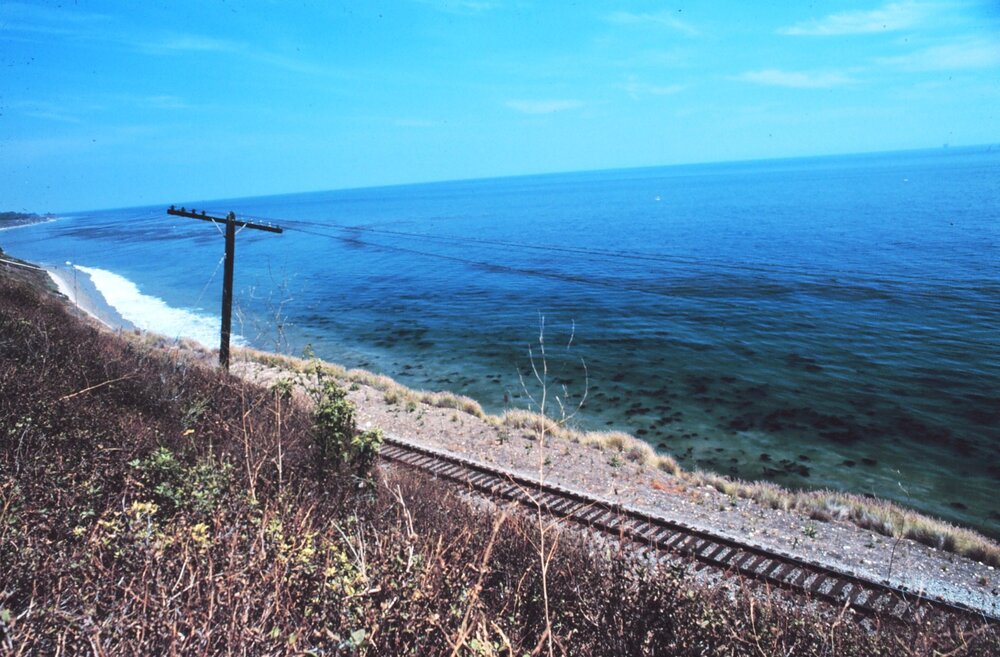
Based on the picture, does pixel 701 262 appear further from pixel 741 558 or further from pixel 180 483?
pixel 180 483

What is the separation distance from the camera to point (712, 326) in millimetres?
32688

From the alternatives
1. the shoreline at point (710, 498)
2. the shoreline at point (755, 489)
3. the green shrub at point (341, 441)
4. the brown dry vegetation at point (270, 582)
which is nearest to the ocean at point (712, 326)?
the shoreline at point (755, 489)

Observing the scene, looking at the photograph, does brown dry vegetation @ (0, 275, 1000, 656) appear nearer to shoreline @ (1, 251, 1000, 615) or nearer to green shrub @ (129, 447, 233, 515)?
green shrub @ (129, 447, 233, 515)

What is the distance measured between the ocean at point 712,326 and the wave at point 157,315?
36cm

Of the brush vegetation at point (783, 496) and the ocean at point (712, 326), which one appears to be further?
the ocean at point (712, 326)

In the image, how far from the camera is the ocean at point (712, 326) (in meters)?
18.8

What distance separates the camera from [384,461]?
1343 centimetres

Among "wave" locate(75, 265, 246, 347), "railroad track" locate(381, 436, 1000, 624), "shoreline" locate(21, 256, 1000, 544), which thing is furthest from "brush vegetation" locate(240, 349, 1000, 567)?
"wave" locate(75, 265, 246, 347)

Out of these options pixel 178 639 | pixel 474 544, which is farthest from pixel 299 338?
pixel 178 639

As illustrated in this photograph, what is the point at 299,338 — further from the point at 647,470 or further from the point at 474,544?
the point at 474,544

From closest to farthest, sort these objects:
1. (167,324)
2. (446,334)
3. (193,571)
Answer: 1. (193,571)
2. (446,334)
3. (167,324)

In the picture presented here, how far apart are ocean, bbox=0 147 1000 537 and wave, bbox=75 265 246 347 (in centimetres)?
36

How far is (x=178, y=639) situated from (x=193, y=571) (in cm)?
52

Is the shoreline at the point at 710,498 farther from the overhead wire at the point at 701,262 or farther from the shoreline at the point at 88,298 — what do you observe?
the shoreline at the point at 88,298
